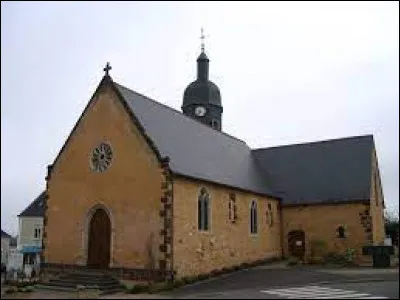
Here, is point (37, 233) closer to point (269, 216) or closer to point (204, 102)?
point (204, 102)

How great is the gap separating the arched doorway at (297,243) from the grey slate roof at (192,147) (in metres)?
2.90

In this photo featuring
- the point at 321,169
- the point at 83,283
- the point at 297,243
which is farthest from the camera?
the point at 321,169

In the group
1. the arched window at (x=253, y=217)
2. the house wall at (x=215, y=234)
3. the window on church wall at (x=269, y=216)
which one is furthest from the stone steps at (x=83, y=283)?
the window on church wall at (x=269, y=216)

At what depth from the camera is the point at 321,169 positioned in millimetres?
33969

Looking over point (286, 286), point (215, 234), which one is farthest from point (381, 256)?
point (286, 286)

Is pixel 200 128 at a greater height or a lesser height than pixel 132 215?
greater

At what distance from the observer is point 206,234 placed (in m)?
23.8

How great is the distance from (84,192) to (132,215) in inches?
130

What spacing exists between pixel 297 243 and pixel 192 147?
33.0 ft

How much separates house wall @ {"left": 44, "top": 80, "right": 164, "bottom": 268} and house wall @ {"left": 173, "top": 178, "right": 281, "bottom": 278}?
1079 millimetres

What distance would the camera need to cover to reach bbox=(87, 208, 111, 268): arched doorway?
23.2 metres

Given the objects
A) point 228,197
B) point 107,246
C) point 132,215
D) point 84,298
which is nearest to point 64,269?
point 107,246

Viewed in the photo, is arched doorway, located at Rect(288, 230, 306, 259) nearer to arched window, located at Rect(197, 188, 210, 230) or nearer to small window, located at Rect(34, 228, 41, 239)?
arched window, located at Rect(197, 188, 210, 230)

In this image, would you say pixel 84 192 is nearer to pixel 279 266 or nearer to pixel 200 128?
pixel 200 128
